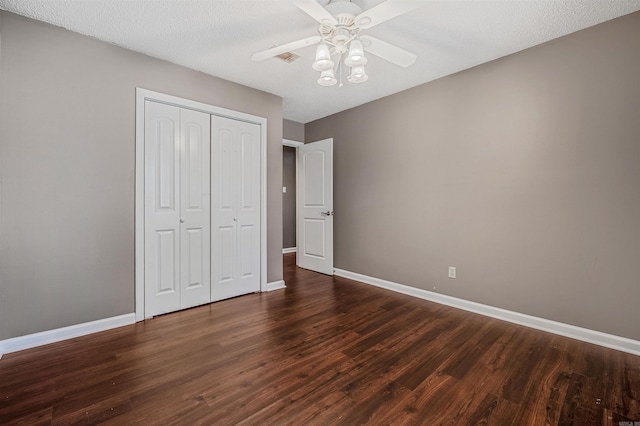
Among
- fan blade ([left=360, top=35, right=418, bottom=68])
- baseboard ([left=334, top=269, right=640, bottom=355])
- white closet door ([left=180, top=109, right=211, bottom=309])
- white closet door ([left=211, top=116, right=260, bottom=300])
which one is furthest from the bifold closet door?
baseboard ([left=334, top=269, right=640, bottom=355])

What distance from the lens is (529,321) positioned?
8.57ft

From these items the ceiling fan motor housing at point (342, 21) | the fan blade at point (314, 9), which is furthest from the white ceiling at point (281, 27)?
the fan blade at point (314, 9)

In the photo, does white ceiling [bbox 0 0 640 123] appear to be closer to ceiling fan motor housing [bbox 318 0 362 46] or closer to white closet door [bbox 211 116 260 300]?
ceiling fan motor housing [bbox 318 0 362 46]

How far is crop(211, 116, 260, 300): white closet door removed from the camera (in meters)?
3.21

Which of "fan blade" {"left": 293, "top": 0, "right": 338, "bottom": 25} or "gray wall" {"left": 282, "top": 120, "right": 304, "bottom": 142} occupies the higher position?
"gray wall" {"left": 282, "top": 120, "right": 304, "bottom": 142}

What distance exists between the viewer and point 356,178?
13.8 feet

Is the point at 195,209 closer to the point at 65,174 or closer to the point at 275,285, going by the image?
the point at 65,174

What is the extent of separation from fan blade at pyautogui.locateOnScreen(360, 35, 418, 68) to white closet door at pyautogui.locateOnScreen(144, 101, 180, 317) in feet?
6.85

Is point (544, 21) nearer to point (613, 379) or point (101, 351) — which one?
point (613, 379)

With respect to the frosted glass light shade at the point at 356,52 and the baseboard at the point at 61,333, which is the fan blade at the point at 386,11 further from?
the baseboard at the point at 61,333

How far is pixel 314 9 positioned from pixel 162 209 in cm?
230

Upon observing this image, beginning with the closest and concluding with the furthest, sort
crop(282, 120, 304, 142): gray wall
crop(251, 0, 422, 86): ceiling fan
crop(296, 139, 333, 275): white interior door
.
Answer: crop(251, 0, 422, 86): ceiling fan → crop(296, 139, 333, 275): white interior door → crop(282, 120, 304, 142): gray wall

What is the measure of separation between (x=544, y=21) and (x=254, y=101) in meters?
2.90

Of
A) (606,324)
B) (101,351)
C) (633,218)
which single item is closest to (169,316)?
(101,351)
